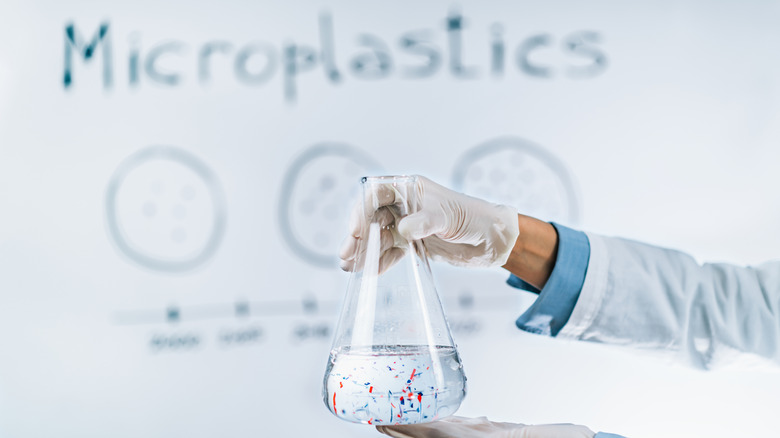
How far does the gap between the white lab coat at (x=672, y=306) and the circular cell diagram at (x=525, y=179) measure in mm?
683

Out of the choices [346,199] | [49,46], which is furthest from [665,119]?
[49,46]

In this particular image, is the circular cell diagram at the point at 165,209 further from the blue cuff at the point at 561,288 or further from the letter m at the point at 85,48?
the blue cuff at the point at 561,288

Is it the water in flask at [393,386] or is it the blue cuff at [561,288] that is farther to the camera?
the blue cuff at [561,288]

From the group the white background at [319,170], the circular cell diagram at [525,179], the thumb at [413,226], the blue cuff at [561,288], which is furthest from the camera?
the circular cell diagram at [525,179]

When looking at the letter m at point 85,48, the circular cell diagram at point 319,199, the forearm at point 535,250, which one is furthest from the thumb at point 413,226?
the letter m at point 85,48

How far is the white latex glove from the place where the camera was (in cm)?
77

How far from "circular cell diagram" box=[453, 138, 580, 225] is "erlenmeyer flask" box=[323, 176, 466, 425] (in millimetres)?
1060

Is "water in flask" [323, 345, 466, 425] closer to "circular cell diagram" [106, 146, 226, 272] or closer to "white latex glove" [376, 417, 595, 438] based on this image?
"white latex glove" [376, 417, 595, 438]

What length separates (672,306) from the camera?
1157 millimetres

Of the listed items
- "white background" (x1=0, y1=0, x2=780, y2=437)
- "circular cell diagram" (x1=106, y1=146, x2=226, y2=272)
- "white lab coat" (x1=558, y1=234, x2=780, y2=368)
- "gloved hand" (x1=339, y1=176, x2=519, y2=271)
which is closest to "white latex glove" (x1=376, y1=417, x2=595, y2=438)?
"gloved hand" (x1=339, y1=176, x2=519, y2=271)

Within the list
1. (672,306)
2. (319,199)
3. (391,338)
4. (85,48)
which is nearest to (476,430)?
(391,338)

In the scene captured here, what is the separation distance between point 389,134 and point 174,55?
0.63m

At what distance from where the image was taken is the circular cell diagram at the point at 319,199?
1.82m

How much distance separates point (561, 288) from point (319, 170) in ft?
2.98
